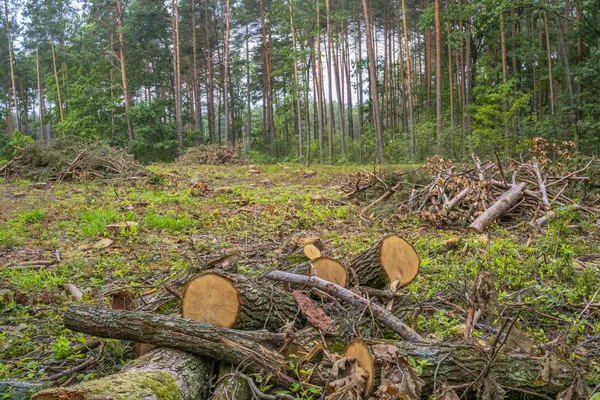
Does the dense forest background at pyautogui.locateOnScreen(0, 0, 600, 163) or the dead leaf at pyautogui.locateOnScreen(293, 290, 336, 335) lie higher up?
the dense forest background at pyautogui.locateOnScreen(0, 0, 600, 163)

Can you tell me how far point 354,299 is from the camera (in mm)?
3035

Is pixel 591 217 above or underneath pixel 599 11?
underneath

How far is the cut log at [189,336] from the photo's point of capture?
2268mm

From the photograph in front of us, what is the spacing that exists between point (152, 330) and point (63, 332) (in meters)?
1.45

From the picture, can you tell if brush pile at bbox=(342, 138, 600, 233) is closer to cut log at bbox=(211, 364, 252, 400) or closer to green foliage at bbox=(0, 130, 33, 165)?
cut log at bbox=(211, 364, 252, 400)

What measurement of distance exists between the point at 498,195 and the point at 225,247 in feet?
15.6

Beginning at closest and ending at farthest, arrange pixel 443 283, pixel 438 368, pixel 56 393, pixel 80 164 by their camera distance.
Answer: pixel 56 393 → pixel 438 368 → pixel 443 283 → pixel 80 164

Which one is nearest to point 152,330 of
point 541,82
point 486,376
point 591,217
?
point 486,376

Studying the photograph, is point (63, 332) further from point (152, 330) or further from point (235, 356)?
point (235, 356)

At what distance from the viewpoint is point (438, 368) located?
2.22 m

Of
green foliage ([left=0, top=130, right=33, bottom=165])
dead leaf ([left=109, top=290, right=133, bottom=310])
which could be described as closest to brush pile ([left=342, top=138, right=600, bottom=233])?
dead leaf ([left=109, top=290, right=133, bottom=310])

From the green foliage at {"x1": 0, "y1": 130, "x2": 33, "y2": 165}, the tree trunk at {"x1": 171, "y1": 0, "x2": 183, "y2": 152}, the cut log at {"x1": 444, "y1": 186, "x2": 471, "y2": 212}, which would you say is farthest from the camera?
the tree trunk at {"x1": 171, "y1": 0, "x2": 183, "y2": 152}

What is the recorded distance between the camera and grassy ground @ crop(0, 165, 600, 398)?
312 cm

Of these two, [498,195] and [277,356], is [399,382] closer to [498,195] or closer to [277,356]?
[277,356]
